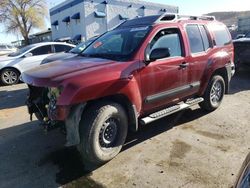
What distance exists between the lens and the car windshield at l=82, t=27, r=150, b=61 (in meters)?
4.75

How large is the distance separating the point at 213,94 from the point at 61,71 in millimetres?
3778

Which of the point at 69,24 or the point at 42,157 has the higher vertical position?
the point at 69,24

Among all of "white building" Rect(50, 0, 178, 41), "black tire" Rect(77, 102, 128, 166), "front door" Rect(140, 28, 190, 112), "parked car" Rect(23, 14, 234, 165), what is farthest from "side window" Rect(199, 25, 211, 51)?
"white building" Rect(50, 0, 178, 41)

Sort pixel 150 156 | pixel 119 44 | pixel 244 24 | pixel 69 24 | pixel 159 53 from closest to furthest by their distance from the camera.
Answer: pixel 150 156, pixel 159 53, pixel 119 44, pixel 69 24, pixel 244 24

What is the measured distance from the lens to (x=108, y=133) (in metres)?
4.36

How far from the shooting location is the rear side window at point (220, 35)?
645 centimetres

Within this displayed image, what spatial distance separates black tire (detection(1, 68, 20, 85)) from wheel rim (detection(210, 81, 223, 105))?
25.1 feet

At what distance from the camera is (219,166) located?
4102 millimetres

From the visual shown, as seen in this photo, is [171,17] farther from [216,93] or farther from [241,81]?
[241,81]

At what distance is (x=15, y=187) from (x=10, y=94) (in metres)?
6.21

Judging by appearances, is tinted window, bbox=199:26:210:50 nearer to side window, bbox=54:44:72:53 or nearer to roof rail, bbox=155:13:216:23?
roof rail, bbox=155:13:216:23

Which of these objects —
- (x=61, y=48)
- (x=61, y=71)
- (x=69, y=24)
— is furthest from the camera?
(x=69, y=24)

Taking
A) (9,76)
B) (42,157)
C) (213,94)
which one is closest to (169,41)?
(213,94)

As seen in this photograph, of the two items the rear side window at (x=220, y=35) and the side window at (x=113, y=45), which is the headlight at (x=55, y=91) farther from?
the rear side window at (x=220, y=35)
